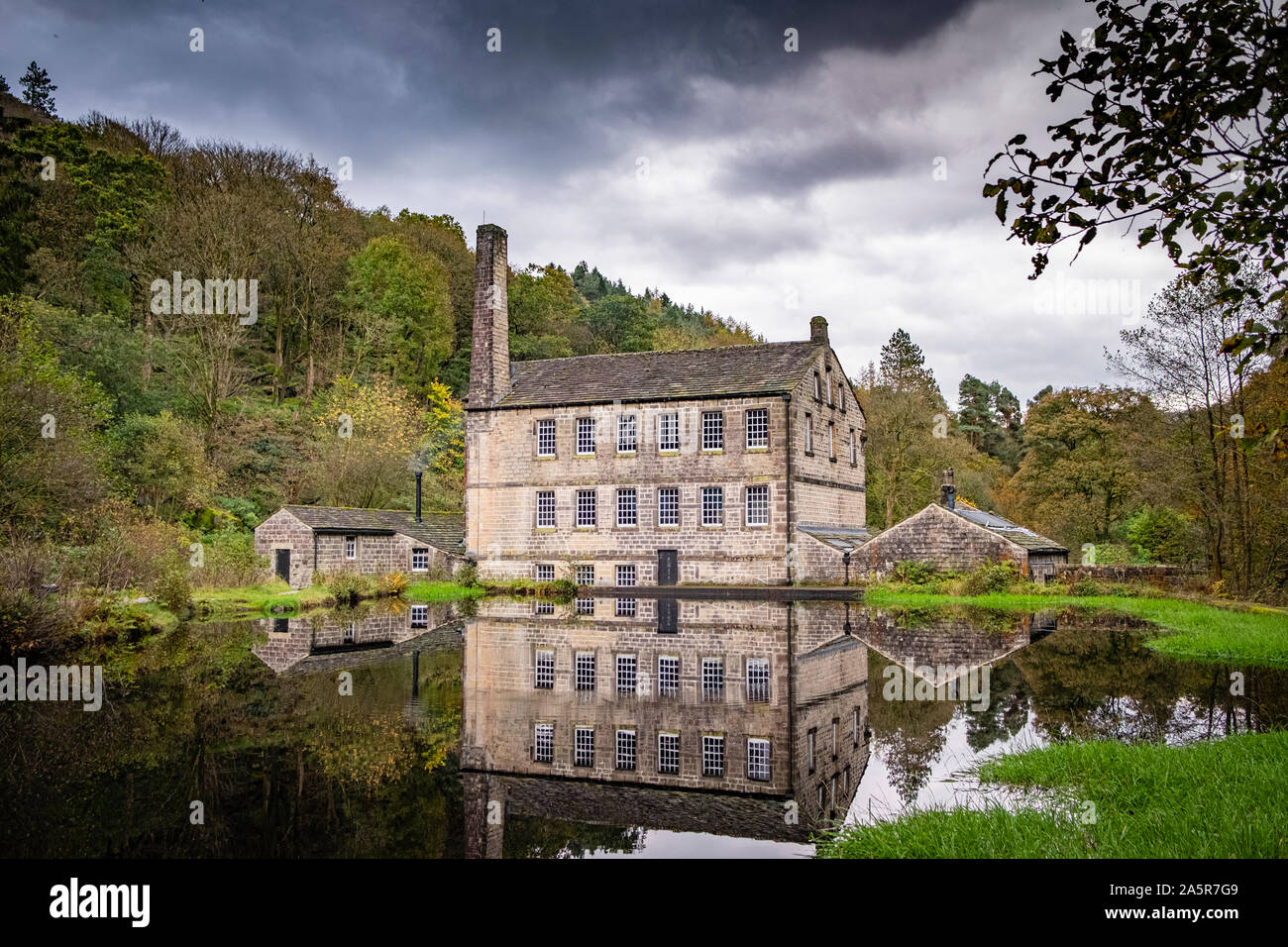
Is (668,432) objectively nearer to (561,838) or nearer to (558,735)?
(558,735)

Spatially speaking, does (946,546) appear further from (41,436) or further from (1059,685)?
(41,436)

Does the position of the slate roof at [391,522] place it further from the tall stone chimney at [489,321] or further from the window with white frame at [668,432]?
the window with white frame at [668,432]

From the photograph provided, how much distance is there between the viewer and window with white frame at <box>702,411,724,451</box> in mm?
33188

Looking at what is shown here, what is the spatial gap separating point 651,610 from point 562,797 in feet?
58.2

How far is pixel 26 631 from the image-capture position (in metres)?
15.6

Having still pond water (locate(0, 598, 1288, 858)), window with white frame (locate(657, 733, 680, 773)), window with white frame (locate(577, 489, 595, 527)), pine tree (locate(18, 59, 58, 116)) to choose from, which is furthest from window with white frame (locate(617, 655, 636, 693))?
pine tree (locate(18, 59, 58, 116))

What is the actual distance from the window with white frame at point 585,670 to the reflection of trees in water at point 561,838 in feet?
19.4

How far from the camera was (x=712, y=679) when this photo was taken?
1348 centimetres

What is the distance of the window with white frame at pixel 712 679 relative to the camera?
12172mm

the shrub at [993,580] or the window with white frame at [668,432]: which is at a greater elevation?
the window with white frame at [668,432]

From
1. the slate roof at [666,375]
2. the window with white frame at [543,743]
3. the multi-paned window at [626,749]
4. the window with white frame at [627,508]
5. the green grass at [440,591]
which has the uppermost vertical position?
the slate roof at [666,375]

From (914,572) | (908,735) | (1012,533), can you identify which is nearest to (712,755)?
(908,735)

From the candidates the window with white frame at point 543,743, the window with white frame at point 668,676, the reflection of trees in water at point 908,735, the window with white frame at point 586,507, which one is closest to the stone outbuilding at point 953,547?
the window with white frame at point 586,507
